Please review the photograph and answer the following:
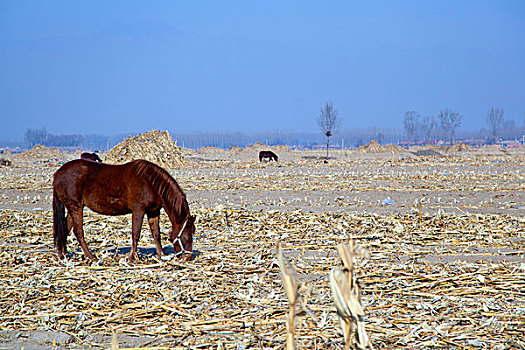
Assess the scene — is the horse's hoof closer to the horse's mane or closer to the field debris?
the field debris

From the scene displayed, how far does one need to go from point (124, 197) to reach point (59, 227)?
1224mm

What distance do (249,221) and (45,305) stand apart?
6.02 m

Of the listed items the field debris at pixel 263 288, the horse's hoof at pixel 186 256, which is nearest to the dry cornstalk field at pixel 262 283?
the field debris at pixel 263 288

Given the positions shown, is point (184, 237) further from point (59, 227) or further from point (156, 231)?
point (59, 227)

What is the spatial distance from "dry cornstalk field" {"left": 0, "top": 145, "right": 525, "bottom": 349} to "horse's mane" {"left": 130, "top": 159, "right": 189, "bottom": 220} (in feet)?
2.72

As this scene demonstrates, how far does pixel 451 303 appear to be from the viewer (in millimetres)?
5566

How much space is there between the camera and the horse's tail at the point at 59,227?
792 centimetres

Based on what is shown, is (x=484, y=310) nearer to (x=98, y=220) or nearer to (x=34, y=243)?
(x=34, y=243)

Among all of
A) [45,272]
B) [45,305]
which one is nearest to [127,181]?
[45,272]

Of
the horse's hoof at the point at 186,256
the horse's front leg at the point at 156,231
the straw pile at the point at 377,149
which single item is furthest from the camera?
the straw pile at the point at 377,149

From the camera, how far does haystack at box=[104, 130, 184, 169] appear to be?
3444 centimetres

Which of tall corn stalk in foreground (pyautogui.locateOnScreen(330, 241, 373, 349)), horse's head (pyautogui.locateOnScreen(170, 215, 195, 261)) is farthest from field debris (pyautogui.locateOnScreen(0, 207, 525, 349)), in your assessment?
tall corn stalk in foreground (pyautogui.locateOnScreen(330, 241, 373, 349))

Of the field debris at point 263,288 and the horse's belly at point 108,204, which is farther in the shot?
the horse's belly at point 108,204

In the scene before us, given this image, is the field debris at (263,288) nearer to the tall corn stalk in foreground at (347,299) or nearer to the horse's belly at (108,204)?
the horse's belly at (108,204)
